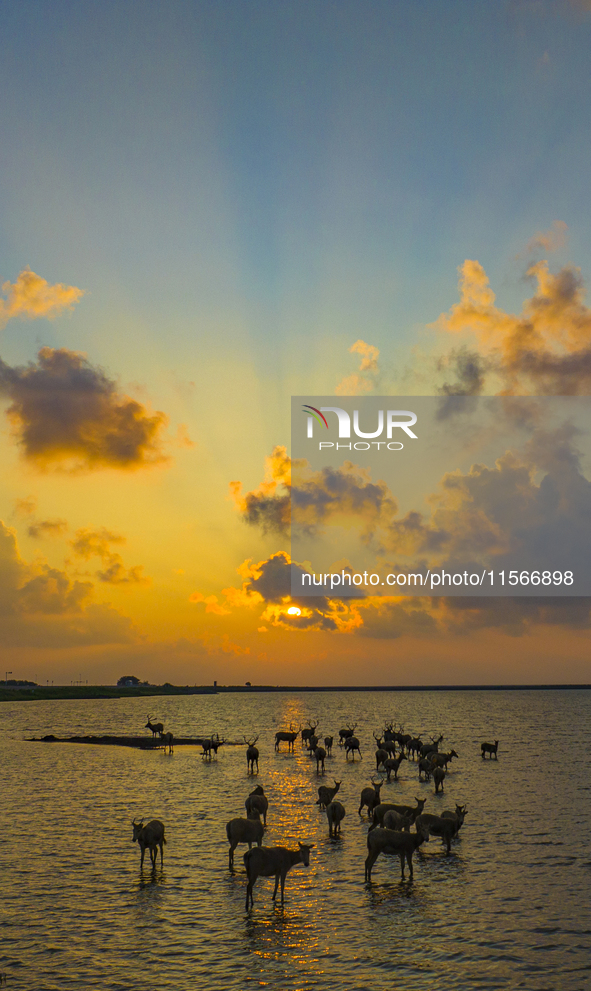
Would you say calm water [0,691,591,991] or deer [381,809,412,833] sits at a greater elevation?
deer [381,809,412,833]

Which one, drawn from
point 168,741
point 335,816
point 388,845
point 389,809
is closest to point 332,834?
point 335,816

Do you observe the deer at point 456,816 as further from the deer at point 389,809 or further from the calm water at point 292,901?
the deer at point 389,809

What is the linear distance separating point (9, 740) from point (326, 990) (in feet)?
219

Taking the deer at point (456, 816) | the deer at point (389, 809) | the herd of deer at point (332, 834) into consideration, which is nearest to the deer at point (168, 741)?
the herd of deer at point (332, 834)

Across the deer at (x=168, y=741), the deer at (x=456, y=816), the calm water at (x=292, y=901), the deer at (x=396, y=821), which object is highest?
the deer at (x=396, y=821)

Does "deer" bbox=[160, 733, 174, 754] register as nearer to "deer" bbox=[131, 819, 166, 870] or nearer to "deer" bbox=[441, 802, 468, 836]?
"deer" bbox=[441, 802, 468, 836]

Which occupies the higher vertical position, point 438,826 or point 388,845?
point 388,845

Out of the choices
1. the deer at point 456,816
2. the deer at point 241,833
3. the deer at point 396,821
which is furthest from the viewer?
the deer at point 456,816

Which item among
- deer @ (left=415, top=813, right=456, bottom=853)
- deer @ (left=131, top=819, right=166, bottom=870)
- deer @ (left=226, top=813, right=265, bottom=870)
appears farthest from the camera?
deer @ (left=415, top=813, right=456, bottom=853)

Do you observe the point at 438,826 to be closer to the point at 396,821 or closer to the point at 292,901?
the point at 396,821

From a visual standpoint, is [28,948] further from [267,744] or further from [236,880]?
[267,744]

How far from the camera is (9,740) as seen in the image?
238 feet

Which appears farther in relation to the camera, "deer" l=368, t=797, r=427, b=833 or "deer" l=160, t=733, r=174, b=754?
"deer" l=160, t=733, r=174, b=754

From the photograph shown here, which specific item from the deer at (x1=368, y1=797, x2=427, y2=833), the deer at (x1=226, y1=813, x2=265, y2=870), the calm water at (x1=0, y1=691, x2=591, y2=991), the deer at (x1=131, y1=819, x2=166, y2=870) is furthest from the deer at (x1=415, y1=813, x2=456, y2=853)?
the deer at (x1=131, y1=819, x2=166, y2=870)
